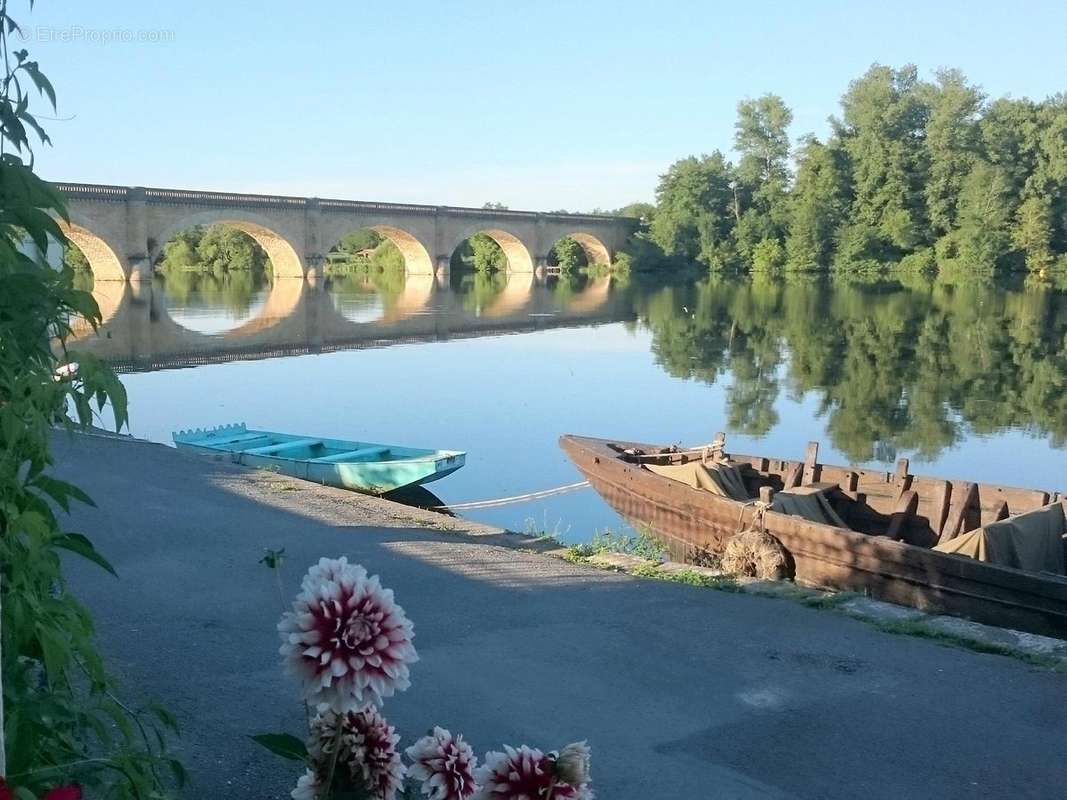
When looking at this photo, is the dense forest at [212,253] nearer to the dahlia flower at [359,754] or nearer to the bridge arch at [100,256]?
the bridge arch at [100,256]

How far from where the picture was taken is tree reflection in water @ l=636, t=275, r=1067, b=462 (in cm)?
2025

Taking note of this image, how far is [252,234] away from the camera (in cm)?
5956

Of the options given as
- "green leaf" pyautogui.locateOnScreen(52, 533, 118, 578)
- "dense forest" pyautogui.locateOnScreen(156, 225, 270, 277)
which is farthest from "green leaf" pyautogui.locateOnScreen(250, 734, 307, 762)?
"dense forest" pyautogui.locateOnScreen(156, 225, 270, 277)

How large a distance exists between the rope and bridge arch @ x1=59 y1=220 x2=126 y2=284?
126 ft

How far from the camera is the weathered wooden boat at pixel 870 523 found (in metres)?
7.91

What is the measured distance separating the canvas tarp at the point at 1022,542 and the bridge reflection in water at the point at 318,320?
19954 millimetres

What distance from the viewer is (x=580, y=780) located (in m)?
1.54

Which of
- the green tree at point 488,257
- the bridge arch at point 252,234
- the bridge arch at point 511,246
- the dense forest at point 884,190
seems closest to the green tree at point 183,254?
the green tree at point 488,257

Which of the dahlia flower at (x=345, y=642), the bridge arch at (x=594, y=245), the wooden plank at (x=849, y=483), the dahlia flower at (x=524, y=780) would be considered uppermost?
the bridge arch at (x=594, y=245)

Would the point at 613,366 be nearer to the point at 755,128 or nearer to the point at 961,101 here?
the point at 961,101

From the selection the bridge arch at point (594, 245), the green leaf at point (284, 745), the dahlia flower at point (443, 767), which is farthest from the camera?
the bridge arch at point (594, 245)

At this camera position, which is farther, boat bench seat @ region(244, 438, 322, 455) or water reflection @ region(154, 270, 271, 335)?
water reflection @ region(154, 270, 271, 335)

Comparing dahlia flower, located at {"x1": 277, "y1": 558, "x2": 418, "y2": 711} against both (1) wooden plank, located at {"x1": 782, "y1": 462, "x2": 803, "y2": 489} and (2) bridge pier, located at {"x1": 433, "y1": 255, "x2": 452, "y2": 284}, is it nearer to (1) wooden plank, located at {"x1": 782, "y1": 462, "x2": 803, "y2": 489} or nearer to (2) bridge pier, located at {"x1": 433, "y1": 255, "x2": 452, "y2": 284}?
(1) wooden plank, located at {"x1": 782, "y1": 462, "x2": 803, "y2": 489}

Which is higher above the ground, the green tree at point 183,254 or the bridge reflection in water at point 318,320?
the green tree at point 183,254
